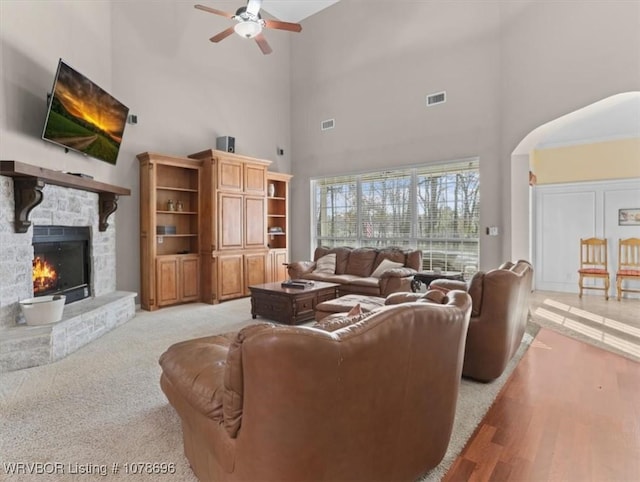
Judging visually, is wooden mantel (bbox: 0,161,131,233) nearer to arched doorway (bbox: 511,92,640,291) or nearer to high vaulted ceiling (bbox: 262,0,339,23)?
high vaulted ceiling (bbox: 262,0,339,23)

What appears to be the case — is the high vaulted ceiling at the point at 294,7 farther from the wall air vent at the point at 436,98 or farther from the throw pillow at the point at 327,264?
the throw pillow at the point at 327,264

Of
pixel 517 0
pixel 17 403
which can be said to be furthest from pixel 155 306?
pixel 517 0

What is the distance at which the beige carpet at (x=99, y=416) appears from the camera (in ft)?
6.12

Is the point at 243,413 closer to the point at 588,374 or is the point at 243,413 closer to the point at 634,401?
the point at 634,401

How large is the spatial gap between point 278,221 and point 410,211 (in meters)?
2.86

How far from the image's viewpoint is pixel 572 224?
22.6 feet

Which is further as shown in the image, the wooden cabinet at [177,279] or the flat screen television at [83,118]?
the wooden cabinet at [177,279]

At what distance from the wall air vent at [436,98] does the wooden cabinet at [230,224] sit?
10.3 ft

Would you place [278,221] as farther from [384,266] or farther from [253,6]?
[253,6]

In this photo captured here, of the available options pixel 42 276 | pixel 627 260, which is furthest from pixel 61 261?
pixel 627 260

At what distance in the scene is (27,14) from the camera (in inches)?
147

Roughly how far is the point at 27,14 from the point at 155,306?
3.84 meters

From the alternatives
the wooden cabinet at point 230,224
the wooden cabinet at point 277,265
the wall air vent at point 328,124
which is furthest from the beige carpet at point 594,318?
the wall air vent at point 328,124

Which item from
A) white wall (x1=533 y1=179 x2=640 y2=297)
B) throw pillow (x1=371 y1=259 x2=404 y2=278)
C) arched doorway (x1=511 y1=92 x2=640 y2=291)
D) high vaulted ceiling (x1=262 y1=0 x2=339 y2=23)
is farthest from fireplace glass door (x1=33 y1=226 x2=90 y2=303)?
white wall (x1=533 y1=179 x2=640 y2=297)
